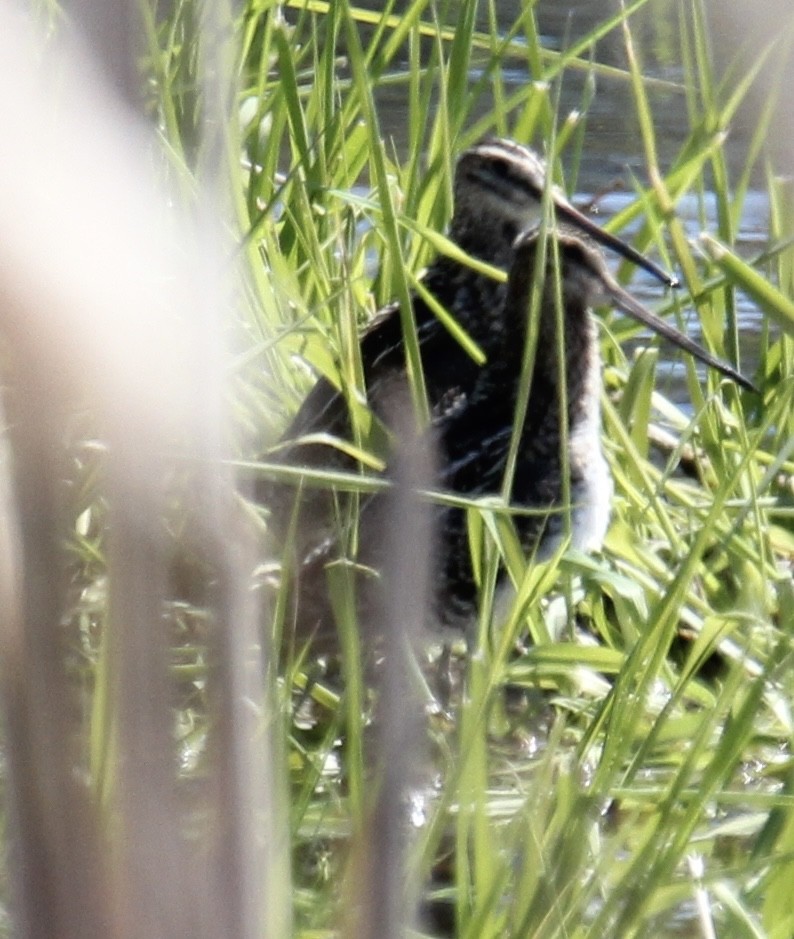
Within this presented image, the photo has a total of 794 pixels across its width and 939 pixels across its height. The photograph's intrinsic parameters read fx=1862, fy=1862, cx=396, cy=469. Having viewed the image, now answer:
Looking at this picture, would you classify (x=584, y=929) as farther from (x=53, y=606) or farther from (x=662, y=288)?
(x=662, y=288)

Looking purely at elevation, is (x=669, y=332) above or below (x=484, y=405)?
above

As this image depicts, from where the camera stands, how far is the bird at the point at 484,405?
97.7 inches

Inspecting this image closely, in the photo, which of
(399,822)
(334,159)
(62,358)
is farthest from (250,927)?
(334,159)

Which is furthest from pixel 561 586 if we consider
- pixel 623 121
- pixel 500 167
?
pixel 623 121

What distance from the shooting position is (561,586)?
8.56ft

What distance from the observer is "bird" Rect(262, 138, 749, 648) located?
2480 mm

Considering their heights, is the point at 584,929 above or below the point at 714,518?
below

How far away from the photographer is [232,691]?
0.76m

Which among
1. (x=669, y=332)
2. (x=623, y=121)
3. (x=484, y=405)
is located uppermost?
(x=669, y=332)

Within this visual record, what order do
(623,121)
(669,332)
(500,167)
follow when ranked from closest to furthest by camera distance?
(669,332) < (500,167) < (623,121)

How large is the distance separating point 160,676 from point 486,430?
2.06m

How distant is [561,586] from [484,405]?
37cm

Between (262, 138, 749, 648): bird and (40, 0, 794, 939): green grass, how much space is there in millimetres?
68

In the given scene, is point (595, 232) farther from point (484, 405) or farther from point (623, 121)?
point (623, 121)
